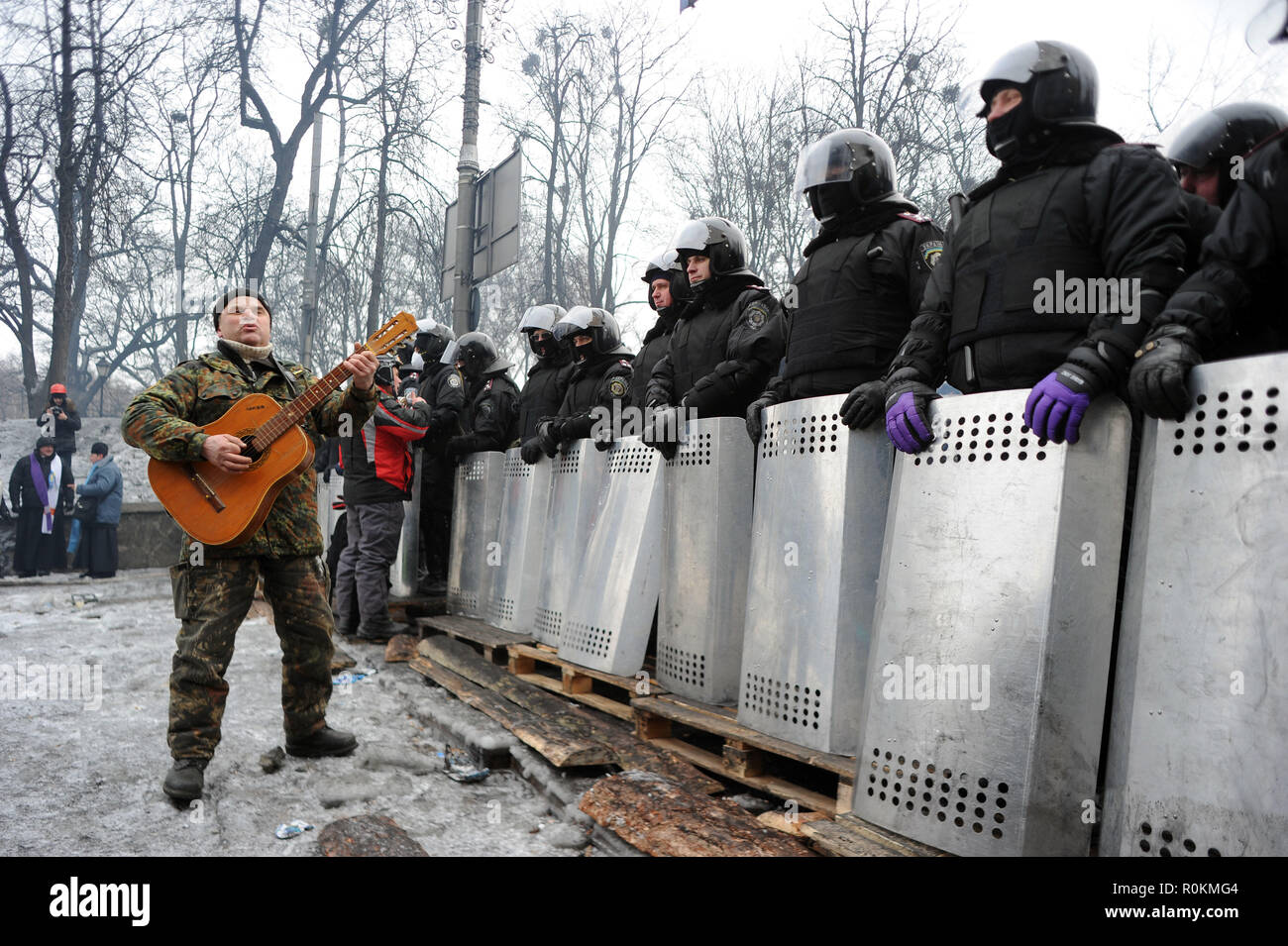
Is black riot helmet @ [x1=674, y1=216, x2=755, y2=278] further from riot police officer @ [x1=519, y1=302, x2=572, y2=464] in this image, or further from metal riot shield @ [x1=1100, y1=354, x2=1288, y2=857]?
metal riot shield @ [x1=1100, y1=354, x2=1288, y2=857]

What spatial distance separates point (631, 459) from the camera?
4.66 metres

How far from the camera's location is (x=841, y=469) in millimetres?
3234

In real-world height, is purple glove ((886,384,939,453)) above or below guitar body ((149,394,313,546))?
above

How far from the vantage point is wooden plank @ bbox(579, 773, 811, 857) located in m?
2.53

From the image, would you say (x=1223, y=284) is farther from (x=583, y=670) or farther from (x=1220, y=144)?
(x=583, y=670)

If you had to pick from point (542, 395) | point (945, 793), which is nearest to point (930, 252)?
point (945, 793)

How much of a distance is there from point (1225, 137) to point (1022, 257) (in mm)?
1335

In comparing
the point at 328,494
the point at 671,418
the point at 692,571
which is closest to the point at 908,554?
the point at 692,571

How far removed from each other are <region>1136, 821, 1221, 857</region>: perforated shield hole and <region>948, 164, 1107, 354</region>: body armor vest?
1.45m

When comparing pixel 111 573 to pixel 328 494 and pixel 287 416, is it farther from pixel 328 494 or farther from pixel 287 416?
pixel 287 416

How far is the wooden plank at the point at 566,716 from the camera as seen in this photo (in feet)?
11.1

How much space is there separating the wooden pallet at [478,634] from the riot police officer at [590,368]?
1.30 metres

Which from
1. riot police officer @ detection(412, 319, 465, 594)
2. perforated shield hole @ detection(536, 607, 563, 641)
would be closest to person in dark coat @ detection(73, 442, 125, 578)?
riot police officer @ detection(412, 319, 465, 594)

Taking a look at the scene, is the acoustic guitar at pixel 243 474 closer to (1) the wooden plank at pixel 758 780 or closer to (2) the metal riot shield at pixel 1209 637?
(1) the wooden plank at pixel 758 780
